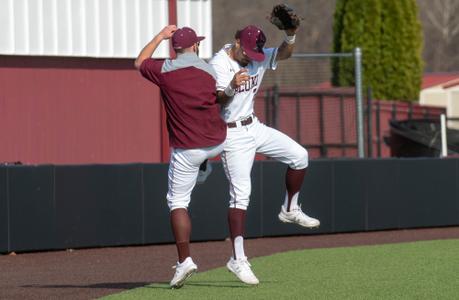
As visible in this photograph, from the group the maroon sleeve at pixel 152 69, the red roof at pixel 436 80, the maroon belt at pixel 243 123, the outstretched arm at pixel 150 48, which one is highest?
the red roof at pixel 436 80

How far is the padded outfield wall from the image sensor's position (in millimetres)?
Answer: 13375

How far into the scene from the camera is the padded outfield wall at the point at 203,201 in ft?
43.9

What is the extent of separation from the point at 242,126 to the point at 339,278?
1579 millimetres

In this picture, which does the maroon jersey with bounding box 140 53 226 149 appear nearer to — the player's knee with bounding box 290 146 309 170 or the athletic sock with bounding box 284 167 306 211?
the player's knee with bounding box 290 146 309 170

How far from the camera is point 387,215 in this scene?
16266mm

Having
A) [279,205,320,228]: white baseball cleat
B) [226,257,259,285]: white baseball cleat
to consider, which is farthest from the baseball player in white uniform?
[279,205,320,228]: white baseball cleat

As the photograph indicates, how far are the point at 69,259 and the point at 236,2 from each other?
58.4 metres

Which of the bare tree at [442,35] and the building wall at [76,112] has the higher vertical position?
the bare tree at [442,35]

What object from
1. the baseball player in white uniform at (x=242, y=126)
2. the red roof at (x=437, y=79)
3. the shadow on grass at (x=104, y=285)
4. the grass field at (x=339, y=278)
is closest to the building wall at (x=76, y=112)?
the grass field at (x=339, y=278)

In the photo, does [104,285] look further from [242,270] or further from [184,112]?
[184,112]

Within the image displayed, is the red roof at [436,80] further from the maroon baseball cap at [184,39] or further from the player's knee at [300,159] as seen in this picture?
the maroon baseball cap at [184,39]

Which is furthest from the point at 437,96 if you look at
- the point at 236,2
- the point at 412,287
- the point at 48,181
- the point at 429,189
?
the point at 236,2

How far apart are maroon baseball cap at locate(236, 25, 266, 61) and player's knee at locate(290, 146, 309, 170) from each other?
2.97ft

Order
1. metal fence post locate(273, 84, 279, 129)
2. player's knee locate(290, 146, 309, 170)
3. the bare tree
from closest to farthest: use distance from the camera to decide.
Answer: player's knee locate(290, 146, 309, 170) < metal fence post locate(273, 84, 279, 129) < the bare tree
